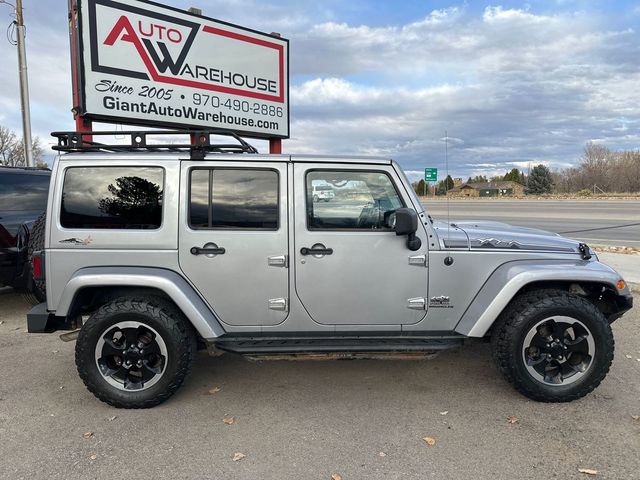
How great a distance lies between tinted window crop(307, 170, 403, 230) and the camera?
3486 millimetres

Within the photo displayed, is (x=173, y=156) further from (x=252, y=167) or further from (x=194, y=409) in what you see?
(x=194, y=409)

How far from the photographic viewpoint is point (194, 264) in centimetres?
340

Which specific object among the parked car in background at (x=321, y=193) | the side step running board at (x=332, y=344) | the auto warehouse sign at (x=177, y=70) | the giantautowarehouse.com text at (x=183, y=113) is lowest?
the side step running board at (x=332, y=344)

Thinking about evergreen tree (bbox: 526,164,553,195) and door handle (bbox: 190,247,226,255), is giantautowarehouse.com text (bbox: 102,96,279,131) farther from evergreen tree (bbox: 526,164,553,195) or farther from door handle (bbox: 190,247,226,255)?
evergreen tree (bbox: 526,164,553,195)

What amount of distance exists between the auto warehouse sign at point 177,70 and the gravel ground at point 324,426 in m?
3.99

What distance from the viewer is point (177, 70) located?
281 inches

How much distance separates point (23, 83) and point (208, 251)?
15.1m

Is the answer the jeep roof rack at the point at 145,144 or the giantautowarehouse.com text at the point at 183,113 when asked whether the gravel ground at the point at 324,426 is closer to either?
the jeep roof rack at the point at 145,144

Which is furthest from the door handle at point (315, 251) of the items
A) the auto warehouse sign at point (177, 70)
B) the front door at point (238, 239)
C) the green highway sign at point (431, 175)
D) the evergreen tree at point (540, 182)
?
the evergreen tree at point (540, 182)

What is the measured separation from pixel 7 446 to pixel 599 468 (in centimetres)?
360

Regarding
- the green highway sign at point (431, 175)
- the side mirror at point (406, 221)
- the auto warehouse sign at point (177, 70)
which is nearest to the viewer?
the side mirror at point (406, 221)

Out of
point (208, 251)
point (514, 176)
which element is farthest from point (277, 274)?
point (514, 176)

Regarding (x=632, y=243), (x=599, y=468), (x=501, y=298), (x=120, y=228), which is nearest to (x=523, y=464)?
(x=599, y=468)

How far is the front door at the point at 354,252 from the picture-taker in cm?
343
